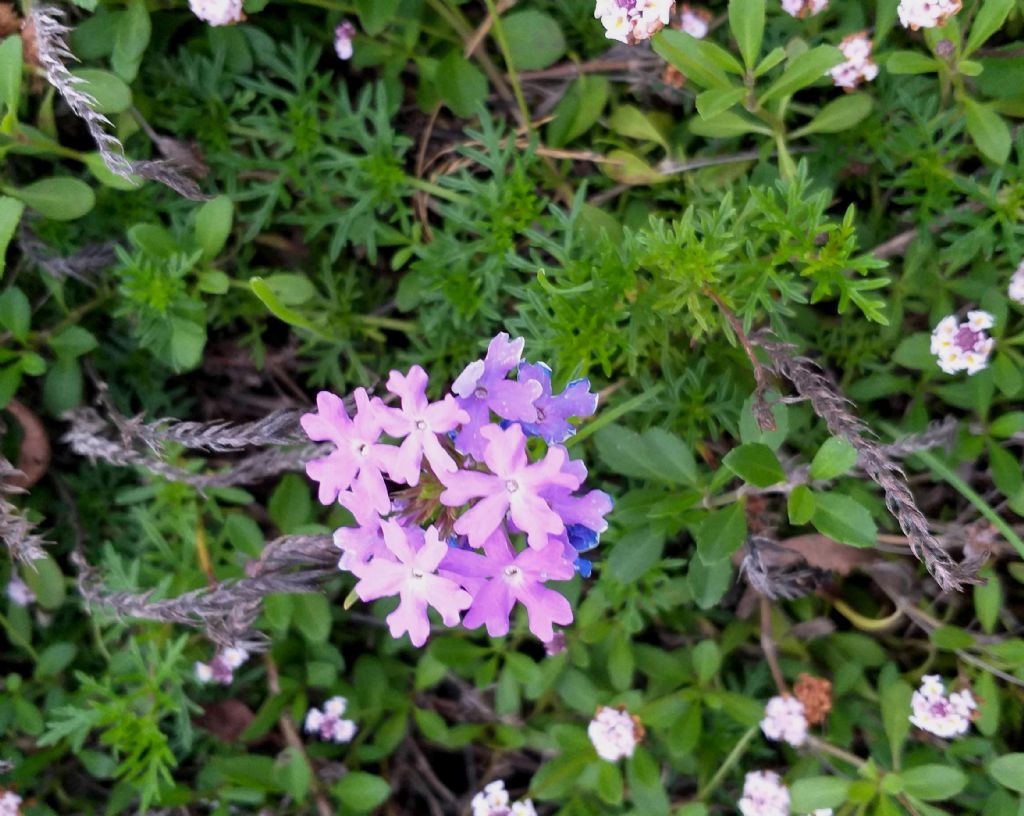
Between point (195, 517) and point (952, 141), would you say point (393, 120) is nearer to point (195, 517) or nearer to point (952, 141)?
point (195, 517)

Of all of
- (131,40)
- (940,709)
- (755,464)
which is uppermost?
(131,40)

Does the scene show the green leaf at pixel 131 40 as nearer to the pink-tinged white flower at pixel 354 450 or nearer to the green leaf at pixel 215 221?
the green leaf at pixel 215 221

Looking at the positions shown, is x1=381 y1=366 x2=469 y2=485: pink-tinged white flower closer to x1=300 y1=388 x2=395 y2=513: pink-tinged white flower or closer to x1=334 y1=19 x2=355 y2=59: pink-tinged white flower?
x1=300 y1=388 x2=395 y2=513: pink-tinged white flower

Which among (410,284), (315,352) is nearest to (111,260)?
(315,352)

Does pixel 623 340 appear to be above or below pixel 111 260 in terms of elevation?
above

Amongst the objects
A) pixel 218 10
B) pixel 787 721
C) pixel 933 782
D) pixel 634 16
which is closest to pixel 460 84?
pixel 218 10

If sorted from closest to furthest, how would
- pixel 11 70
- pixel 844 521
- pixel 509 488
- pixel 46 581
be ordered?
1. pixel 509 488
2. pixel 844 521
3. pixel 11 70
4. pixel 46 581

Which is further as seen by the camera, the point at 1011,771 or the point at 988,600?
the point at 988,600

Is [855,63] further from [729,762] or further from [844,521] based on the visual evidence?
[729,762]
